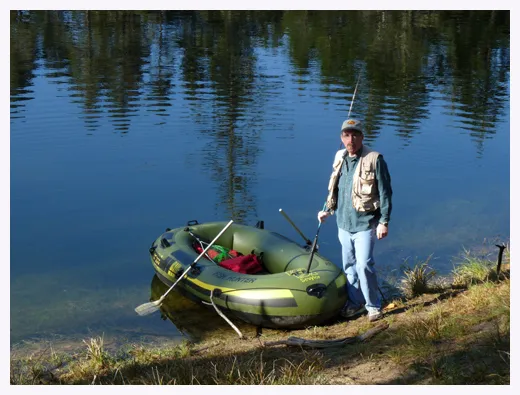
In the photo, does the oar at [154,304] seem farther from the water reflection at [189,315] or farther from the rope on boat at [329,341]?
the rope on boat at [329,341]

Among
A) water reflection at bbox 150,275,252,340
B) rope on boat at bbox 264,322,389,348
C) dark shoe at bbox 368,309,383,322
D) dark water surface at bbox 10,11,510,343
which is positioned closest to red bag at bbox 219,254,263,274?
water reflection at bbox 150,275,252,340

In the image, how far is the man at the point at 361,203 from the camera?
682cm

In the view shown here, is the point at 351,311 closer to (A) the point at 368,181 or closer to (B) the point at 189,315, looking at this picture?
(A) the point at 368,181

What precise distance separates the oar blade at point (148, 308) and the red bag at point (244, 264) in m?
0.89

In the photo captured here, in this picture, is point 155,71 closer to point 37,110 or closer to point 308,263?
point 37,110

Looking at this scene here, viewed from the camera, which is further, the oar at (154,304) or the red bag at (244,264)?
the red bag at (244,264)

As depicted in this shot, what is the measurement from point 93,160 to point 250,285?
7.60m

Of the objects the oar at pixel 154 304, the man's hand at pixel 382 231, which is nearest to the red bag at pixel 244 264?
the oar at pixel 154 304

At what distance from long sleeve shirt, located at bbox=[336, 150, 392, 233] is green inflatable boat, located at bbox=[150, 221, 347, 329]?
3.22 ft

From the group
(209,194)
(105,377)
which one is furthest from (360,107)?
(105,377)

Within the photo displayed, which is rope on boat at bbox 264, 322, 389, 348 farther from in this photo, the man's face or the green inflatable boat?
the man's face

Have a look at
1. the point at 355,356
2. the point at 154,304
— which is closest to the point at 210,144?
the point at 154,304

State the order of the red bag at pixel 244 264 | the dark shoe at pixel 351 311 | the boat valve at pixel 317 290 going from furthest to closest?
the red bag at pixel 244 264
the dark shoe at pixel 351 311
the boat valve at pixel 317 290

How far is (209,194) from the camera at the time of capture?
41.8 feet
